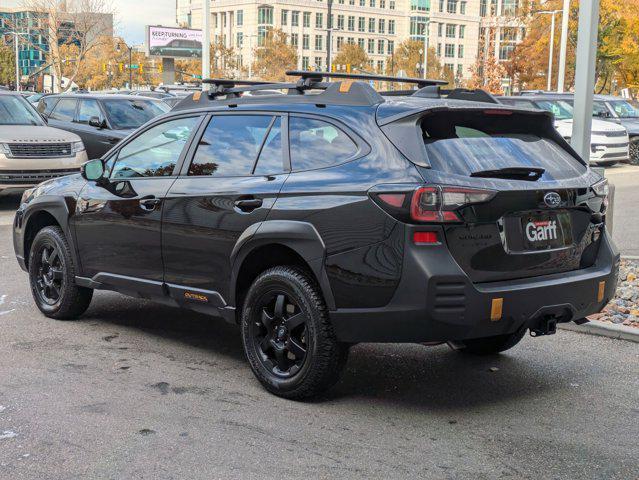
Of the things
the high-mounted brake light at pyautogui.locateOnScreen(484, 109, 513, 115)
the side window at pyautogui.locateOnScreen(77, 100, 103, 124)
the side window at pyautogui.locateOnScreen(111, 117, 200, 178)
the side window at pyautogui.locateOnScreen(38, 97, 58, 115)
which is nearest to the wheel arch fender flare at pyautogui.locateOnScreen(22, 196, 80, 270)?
the side window at pyautogui.locateOnScreen(111, 117, 200, 178)

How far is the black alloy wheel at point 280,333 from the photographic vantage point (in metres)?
5.30

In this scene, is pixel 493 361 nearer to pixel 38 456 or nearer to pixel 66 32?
pixel 38 456

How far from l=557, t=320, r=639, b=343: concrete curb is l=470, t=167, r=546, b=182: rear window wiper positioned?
2154mm

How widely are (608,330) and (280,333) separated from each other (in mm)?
2942

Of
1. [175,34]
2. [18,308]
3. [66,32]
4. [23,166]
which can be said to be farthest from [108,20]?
[18,308]

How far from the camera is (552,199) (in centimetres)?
514

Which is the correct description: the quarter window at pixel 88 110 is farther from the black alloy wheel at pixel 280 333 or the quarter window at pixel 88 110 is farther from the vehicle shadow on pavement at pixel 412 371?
the black alloy wheel at pixel 280 333

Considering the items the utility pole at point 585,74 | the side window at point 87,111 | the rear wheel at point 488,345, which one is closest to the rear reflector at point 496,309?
the rear wheel at point 488,345

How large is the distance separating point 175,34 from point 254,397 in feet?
311

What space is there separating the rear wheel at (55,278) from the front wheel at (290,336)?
2170 mm

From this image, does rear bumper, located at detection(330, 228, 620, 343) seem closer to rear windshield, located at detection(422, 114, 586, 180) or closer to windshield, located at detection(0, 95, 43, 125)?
rear windshield, located at detection(422, 114, 586, 180)

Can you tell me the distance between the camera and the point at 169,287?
6.18 m

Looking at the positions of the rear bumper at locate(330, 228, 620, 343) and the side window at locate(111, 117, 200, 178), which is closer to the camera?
the rear bumper at locate(330, 228, 620, 343)

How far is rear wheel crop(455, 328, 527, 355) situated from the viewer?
6.25m
